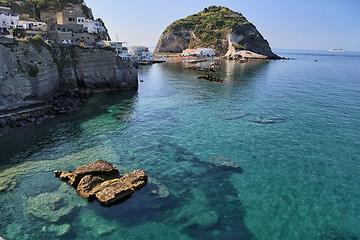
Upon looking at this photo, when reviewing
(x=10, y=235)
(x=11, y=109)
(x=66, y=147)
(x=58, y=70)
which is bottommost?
(x=10, y=235)

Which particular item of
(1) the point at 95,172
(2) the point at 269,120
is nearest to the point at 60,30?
(1) the point at 95,172

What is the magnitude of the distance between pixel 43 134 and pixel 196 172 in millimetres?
26440

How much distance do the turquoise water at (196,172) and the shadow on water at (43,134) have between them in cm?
18

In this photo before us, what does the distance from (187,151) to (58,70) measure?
41775 mm

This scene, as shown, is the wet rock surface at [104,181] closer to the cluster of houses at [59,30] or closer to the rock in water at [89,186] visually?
the rock in water at [89,186]

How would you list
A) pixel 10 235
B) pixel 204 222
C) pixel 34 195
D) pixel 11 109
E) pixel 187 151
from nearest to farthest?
pixel 10 235 < pixel 204 222 < pixel 34 195 < pixel 187 151 < pixel 11 109

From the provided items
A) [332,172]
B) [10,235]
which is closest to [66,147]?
[10,235]

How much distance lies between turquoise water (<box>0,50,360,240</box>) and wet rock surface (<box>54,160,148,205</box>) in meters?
0.85

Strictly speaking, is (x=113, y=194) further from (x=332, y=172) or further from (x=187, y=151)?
(x=332, y=172)

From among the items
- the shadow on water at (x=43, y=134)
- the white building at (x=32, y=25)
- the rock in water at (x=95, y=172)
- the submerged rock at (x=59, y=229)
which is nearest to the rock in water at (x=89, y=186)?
the rock in water at (x=95, y=172)

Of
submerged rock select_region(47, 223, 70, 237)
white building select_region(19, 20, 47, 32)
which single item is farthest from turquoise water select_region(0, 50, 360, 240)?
white building select_region(19, 20, 47, 32)

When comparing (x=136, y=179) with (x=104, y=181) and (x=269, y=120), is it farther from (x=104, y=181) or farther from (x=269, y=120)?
(x=269, y=120)

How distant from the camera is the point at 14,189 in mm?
22344

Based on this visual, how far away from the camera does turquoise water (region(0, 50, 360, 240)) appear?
18.4 meters
